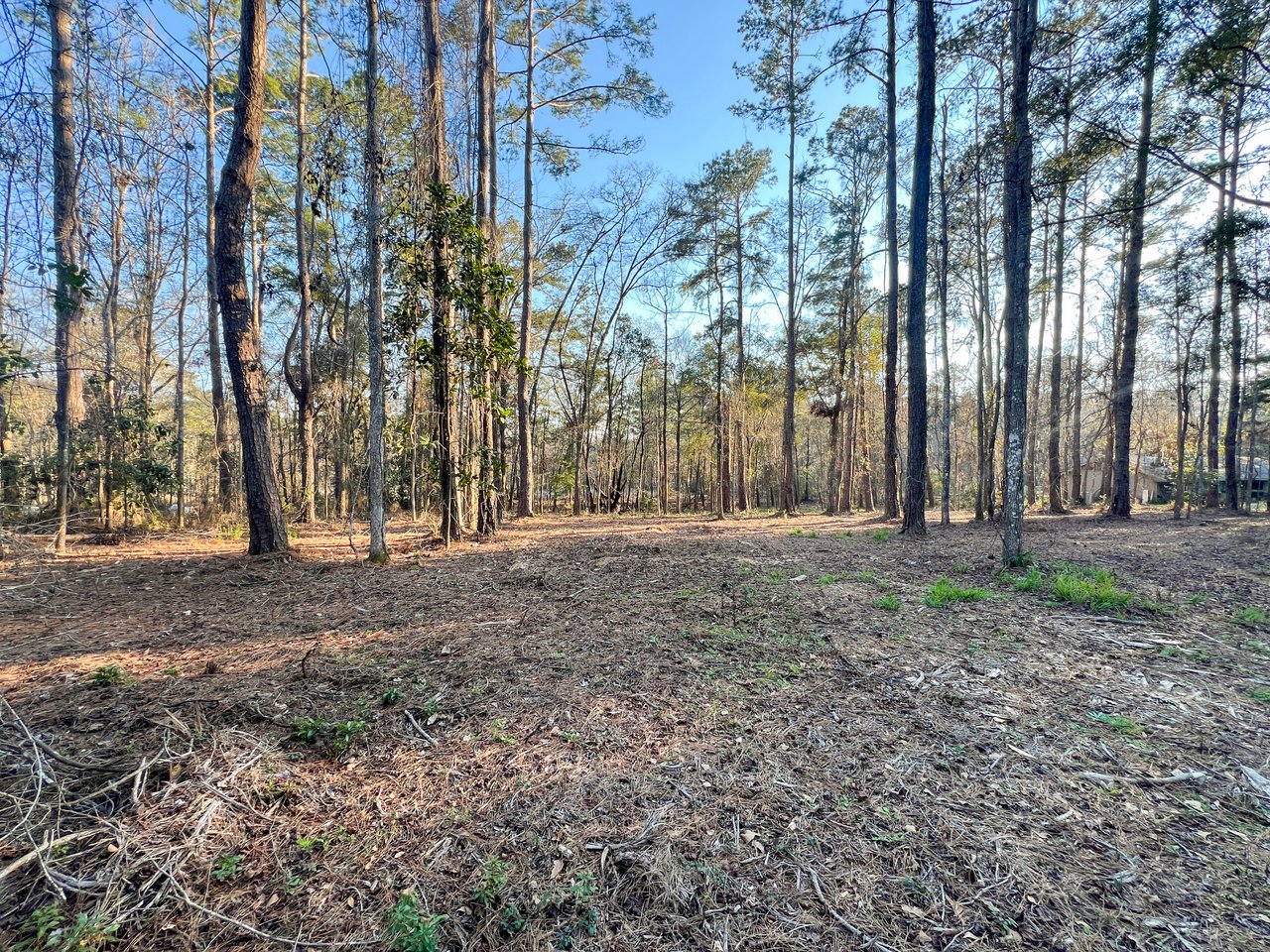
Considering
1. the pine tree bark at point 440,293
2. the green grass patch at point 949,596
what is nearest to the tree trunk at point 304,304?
the pine tree bark at point 440,293

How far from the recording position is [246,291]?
20.4 feet

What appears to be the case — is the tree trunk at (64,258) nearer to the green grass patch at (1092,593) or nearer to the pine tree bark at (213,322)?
the pine tree bark at (213,322)

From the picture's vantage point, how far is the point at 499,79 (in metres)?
11.2

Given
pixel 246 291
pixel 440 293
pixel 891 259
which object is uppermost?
pixel 891 259

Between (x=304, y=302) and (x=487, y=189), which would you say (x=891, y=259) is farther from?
(x=304, y=302)

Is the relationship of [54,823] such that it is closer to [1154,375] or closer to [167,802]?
[167,802]

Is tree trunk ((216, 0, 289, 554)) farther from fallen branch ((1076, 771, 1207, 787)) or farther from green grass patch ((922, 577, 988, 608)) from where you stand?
fallen branch ((1076, 771, 1207, 787))

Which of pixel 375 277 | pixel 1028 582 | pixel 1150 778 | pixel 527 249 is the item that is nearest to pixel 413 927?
pixel 1150 778

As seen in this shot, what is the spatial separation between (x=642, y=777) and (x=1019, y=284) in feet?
23.0

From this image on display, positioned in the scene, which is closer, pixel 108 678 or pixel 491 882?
pixel 491 882

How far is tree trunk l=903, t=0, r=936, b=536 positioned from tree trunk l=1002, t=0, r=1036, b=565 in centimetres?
228

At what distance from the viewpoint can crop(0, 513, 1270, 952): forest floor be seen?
4.88 feet

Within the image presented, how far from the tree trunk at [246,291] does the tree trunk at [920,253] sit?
985 cm

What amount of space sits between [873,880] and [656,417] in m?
23.9
